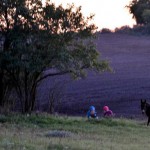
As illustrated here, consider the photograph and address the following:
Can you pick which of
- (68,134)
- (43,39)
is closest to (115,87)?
(43,39)

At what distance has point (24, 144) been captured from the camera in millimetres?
18422

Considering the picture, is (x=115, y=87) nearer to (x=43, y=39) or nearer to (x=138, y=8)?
(x=43, y=39)

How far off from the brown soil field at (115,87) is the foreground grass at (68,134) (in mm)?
12249

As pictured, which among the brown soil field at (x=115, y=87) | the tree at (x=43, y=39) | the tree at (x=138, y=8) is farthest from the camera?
the tree at (x=138, y=8)

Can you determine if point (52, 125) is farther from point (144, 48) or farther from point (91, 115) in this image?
point (144, 48)

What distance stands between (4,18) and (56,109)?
12.3 m

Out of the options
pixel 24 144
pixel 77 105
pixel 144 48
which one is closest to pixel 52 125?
pixel 24 144

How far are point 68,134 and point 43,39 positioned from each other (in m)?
9.58

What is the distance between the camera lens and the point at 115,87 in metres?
52.4

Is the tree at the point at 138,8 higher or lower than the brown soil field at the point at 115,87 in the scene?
higher

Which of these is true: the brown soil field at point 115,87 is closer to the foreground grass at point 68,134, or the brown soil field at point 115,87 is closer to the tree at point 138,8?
the foreground grass at point 68,134

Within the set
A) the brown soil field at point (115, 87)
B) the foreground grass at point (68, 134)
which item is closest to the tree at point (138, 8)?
the brown soil field at point (115, 87)

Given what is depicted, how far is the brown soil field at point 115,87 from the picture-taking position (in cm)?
4497

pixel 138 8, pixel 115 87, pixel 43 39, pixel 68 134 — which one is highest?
pixel 138 8
